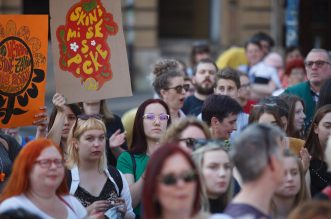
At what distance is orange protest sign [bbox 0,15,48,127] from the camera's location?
7.88 metres

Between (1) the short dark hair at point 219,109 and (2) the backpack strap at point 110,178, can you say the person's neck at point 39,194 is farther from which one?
(1) the short dark hair at point 219,109

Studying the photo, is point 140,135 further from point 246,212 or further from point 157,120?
point 246,212

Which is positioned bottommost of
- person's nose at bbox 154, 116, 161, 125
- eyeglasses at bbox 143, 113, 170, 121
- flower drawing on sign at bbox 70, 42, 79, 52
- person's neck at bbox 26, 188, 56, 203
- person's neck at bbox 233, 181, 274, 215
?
person's neck at bbox 26, 188, 56, 203

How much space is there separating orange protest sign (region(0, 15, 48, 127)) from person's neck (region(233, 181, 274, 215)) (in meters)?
2.74

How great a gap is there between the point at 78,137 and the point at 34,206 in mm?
1362

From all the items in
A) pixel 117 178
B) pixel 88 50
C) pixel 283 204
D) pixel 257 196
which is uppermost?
pixel 88 50

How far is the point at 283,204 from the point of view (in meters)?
6.99

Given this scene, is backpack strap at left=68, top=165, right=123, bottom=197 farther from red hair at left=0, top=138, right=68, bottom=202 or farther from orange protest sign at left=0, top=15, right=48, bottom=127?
red hair at left=0, top=138, right=68, bottom=202

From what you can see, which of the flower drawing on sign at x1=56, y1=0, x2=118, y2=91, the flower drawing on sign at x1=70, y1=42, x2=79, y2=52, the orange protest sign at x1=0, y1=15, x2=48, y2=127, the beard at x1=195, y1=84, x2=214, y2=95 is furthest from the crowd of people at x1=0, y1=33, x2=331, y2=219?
the flower drawing on sign at x1=70, y1=42, x2=79, y2=52

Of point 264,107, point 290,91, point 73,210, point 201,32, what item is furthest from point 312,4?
point 73,210

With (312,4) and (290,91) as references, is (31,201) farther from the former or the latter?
(312,4)

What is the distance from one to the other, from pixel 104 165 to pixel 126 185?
0.21 meters

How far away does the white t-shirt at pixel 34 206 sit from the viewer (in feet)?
20.2

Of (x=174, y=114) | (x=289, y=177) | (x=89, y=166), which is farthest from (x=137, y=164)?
(x=174, y=114)
